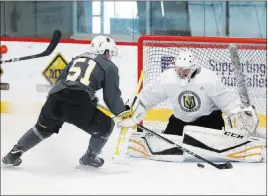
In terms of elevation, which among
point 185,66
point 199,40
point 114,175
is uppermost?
point 199,40

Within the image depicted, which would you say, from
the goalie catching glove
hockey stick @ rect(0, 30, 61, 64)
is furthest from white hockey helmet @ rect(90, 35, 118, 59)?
hockey stick @ rect(0, 30, 61, 64)

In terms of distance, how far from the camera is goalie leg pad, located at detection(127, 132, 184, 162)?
2.24m

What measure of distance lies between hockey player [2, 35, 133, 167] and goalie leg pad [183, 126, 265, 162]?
1.15ft

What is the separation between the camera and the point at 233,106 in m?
2.18

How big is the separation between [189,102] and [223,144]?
209 millimetres

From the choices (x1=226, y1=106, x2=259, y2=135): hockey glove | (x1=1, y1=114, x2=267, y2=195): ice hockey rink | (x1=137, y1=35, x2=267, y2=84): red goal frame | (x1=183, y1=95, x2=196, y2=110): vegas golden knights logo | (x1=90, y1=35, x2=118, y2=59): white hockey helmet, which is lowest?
(x1=1, y1=114, x2=267, y2=195): ice hockey rink

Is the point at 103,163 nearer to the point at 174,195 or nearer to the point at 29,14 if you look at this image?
the point at 174,195

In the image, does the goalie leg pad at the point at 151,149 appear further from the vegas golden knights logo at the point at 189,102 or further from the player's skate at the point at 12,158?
the player's skate at the point at 12,158

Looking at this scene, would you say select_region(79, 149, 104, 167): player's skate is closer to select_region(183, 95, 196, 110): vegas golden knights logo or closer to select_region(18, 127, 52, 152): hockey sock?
select_region(18, 127, 52, 152): hockey sock

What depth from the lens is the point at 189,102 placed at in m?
2.25

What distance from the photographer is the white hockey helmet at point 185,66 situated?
213 cm

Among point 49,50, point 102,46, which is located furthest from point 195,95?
point 49,50

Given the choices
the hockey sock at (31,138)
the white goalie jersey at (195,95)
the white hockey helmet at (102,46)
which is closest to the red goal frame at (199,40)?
the white goalie jersey at (195,95)

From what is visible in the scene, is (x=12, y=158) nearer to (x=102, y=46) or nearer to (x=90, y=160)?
(x=90, y=160)
